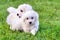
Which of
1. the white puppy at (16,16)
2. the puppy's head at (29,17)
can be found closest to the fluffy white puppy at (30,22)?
the puppy's head at (29,17)

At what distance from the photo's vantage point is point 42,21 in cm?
385

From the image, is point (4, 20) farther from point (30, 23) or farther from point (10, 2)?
point (10, 2)

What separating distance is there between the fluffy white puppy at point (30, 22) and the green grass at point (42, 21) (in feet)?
0.22

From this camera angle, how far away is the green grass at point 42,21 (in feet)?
10.7

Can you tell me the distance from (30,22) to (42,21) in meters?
0.65

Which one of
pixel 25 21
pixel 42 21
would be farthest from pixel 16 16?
pixel 42 21

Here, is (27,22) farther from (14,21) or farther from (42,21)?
(42,21)

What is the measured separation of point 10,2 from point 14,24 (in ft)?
5.20

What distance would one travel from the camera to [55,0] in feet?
16.9

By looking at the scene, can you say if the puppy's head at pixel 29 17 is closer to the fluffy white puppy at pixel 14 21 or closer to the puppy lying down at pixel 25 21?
the puppy lying down at pixel 25 21

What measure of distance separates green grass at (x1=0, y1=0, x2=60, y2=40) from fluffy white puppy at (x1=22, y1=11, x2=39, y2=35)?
7 centimetres

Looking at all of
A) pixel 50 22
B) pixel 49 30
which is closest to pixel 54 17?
pixel 50 22

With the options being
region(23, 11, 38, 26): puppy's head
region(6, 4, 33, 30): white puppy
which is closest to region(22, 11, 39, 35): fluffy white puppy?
region(23, 11, 38, 26): puppy's head

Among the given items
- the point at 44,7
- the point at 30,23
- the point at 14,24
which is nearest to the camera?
the point at 30,23
